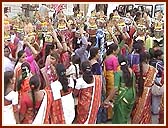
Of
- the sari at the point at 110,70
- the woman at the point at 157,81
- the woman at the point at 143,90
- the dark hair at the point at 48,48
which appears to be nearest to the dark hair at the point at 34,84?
the dark hair at the point at 48,48

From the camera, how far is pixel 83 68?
4.26m

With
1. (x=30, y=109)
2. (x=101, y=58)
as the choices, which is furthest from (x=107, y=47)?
(x=30, y=109)

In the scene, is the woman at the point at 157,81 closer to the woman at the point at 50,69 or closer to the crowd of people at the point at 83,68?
the crowd of people at the point at 83,68

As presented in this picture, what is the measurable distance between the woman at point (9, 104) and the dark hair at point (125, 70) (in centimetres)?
89

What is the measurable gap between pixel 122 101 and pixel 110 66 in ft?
1.01

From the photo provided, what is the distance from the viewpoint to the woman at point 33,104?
407 centimetres

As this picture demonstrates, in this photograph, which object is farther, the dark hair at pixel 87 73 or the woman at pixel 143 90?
the woman at pixel 143 90

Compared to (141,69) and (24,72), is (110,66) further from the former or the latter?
(24,72)

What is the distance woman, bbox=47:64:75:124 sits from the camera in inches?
163

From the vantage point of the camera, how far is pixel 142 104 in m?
4.42

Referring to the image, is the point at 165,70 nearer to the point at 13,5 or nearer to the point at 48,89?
the point at 48,89

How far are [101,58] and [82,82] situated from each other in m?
0.30

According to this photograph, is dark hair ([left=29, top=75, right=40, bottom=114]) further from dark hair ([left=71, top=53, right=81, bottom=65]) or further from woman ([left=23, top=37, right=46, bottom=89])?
dark hair ([left=71, top=53, right=81, bottom=65])

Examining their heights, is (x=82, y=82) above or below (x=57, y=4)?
below
